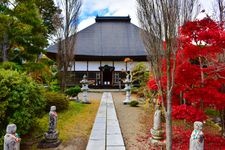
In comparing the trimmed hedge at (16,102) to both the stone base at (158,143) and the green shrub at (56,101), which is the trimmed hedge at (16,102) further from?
the green shrub at (56,101)

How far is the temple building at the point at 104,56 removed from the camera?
26812mm

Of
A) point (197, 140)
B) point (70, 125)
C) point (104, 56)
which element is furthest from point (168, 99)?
point (104, 56)

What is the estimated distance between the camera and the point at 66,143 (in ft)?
24.1

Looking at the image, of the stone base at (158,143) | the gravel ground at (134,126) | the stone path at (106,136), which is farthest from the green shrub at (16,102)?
the stone base at (158,143)

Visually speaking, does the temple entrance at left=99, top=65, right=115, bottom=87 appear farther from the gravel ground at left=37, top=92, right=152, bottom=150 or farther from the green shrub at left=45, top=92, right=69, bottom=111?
the green shrub at left=45, top=92, right=69, bottom=111

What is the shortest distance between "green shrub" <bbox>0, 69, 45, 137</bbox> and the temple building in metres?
19.0

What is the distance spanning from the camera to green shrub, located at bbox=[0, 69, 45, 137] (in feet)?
21.0

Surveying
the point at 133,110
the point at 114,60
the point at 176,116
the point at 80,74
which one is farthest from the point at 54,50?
the point at 176,116

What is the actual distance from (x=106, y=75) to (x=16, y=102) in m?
22.7

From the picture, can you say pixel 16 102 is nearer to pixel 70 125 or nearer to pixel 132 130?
pixel 70 125

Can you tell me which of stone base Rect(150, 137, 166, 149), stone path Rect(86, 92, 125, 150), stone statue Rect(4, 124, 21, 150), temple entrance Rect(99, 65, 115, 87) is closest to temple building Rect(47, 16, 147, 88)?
temple entrance Rect(99, 65, 115, 87)

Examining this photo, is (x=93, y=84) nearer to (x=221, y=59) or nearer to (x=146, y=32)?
(x=221, y=59)

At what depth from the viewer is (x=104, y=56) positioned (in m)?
26.8

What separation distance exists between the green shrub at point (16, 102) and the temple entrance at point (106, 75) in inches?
789
